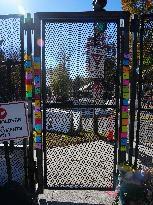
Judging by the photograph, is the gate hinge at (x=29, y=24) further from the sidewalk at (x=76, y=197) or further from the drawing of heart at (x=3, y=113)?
the sidewalk at (x=76, y=197)

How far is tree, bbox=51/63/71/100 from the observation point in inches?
232

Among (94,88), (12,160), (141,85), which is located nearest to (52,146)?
(12,160)

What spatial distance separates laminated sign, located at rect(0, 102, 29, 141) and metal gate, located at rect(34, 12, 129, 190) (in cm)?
44

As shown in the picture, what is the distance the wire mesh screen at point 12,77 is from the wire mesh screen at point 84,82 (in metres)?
0.39

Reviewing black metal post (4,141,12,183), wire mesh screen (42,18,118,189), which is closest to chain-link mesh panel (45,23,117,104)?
wire mesh screen (42,18,118,189)

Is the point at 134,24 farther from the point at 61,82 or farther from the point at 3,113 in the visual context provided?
the point at 3,113

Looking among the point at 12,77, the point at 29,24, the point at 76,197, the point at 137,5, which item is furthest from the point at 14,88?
the point at 137,5

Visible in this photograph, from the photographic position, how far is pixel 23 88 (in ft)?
18.8

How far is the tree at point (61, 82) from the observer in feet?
19.3

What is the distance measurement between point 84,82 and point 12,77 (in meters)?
1.08

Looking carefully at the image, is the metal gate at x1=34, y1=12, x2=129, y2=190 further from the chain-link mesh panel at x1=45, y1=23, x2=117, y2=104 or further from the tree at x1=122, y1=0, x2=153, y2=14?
the tree at x1=122, y1=0, x2=153, y2=14

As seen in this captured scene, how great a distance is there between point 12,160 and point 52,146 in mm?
878

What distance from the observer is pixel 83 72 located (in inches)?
231

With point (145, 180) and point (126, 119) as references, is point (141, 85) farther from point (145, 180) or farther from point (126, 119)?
point (145, 180)
